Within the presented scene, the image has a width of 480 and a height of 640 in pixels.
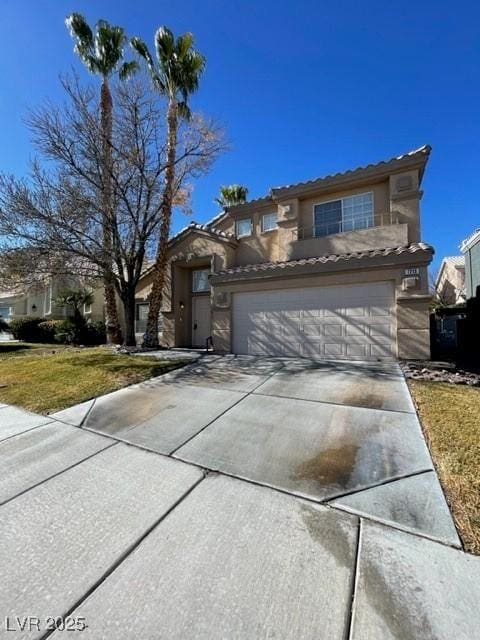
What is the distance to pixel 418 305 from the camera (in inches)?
333

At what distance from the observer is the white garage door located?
8.98m

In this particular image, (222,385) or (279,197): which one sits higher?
(279,197)

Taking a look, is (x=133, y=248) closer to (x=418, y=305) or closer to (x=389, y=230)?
(x=389, y=230)

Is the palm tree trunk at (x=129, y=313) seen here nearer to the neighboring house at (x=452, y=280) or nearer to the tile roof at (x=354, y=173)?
the tile roof at (x=354, y=173)

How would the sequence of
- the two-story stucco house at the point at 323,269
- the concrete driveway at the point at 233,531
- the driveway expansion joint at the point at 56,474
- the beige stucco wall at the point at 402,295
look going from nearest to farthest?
the concrete driveway at the point at 233,531 → the driveway expansion joint at the point at 56,474 → the beige stucco wall at the point at 402,295 → the two-story stucco house at the point at 323,269

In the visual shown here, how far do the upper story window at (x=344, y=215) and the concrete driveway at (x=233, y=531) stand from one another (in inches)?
335

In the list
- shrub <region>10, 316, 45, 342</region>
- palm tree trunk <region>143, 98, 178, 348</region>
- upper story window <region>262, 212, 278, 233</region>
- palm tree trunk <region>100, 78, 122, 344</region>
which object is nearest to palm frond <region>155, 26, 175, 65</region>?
palm tree trunk <region>143, 98, 178, 348</region>

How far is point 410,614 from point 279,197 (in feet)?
40.4

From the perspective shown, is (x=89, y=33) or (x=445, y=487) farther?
(x=89, y=33)

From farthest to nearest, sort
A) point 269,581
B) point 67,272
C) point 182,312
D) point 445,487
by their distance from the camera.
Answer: point 182,312, point 67,272, point 445,487, point 269,581

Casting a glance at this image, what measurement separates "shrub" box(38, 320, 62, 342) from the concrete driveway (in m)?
17.0

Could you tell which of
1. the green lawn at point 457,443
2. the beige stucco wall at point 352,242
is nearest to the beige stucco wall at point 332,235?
the beige stucco wall at point 352,242

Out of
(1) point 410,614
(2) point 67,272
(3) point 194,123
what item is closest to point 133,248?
(2) point 67,272

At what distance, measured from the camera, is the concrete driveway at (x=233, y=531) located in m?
1.66
